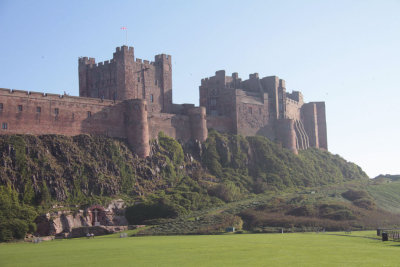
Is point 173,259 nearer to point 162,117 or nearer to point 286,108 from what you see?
point 162,117

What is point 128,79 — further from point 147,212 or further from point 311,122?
point 311,122

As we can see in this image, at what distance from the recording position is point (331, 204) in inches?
2367

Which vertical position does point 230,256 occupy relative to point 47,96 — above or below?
below

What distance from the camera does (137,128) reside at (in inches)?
2603

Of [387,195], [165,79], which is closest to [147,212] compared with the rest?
[165,79]

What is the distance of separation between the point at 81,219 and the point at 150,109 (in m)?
24.2

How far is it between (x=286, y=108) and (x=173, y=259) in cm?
7079

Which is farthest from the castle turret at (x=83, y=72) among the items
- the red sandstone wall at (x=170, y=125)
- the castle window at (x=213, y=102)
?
the castle window at (x=213, y=102)

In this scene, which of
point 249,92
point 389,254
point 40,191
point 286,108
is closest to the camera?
point 389,254

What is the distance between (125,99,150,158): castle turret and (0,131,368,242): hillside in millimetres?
1126

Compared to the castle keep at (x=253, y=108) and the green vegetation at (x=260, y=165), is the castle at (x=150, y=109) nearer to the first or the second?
the castle keep at (x=253, y=108)

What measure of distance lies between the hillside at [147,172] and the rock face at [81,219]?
1163 millimetres

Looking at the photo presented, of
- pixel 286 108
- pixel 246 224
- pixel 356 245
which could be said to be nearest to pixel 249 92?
pixel 286 108

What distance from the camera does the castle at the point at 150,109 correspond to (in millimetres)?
59688
